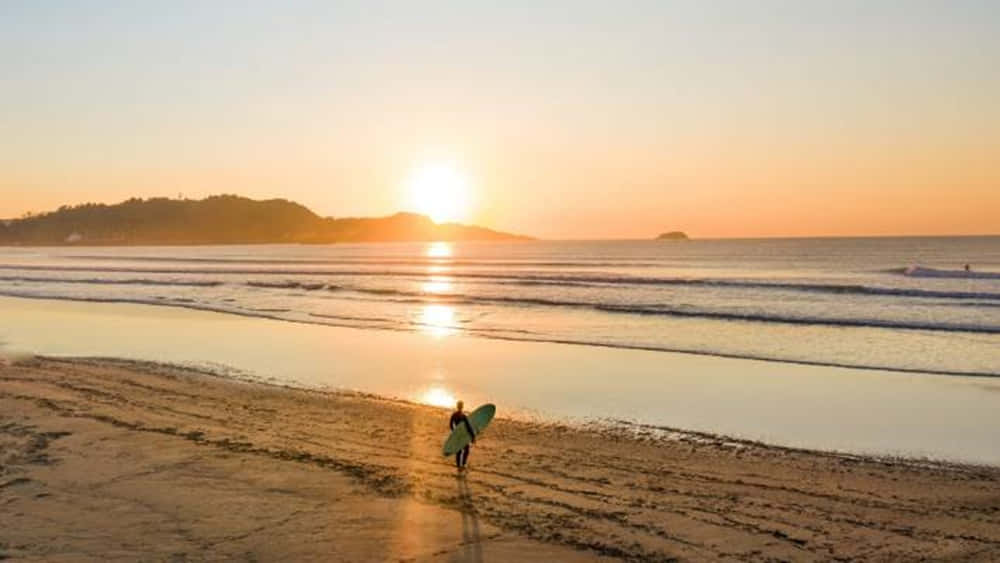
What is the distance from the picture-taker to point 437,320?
3212 centimetres

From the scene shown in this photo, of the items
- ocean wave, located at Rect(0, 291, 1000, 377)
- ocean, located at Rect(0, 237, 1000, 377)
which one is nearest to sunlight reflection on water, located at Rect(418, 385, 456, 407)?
ocean wave, located at Rect(0, 291, 1000, 377)

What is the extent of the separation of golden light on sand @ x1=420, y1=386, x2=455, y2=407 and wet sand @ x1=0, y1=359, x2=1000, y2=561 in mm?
1346

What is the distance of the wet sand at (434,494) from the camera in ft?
26.9

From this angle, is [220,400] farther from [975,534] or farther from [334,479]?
[975,534]

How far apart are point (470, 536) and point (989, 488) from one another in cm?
705

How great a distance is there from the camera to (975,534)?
8711 millimetres

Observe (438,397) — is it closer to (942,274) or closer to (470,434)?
(470,434)

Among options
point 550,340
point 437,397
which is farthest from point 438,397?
point 550,340

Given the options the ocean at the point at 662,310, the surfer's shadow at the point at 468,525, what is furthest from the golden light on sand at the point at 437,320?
the surfer's shadow at the point at 468,525

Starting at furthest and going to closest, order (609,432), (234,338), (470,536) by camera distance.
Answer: (234,338), (609,432), (470,536)

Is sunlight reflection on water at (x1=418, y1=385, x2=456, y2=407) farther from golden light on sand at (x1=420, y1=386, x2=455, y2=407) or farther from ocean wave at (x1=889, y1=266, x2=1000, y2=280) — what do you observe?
ocean wave at (x1=889, y1=266, x2=1000, y2=280)

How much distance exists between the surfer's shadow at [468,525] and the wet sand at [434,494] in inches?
1.2

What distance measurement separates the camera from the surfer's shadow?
26.2ft

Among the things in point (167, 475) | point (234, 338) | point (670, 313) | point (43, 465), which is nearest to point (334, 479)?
point (167, 475)
